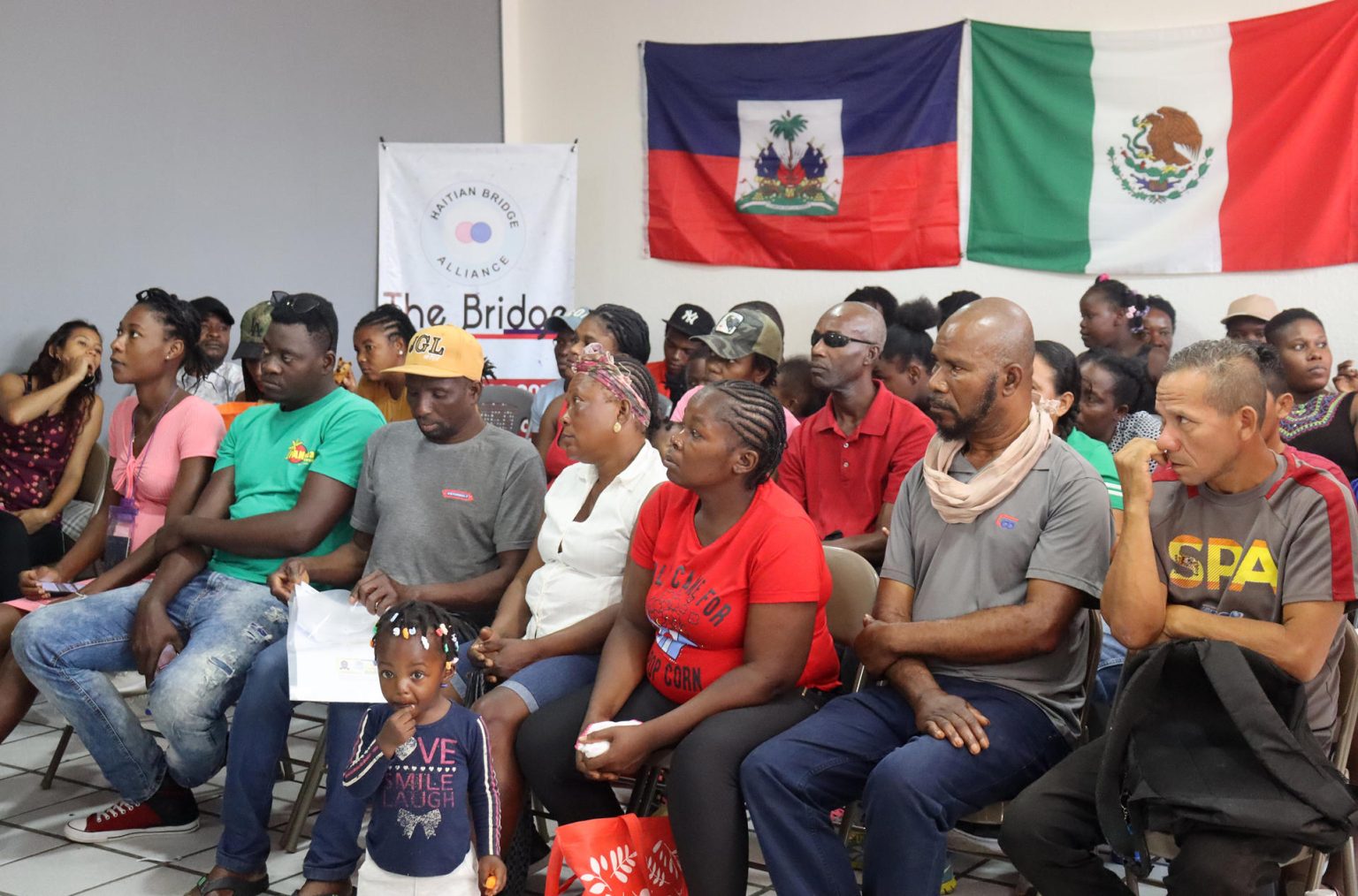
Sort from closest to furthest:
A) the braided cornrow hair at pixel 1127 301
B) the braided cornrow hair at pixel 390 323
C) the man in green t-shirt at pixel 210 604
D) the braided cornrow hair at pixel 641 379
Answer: the braided cornrow hair at pixel 641 379 → the man in green t-shirt at pixel 210 604 → the braided cornrow hair at pixel 390 323 → the braided cornrow hair at pixel 1127 301

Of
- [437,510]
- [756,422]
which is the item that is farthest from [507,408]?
[756,422]

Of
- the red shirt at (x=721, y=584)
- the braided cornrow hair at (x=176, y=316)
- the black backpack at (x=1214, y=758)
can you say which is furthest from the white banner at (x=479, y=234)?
the black backpack at (x=1214, y=758)

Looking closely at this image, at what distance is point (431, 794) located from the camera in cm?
268

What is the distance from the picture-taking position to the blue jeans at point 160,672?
3.43 m

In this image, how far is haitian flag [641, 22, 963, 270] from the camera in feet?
22.2

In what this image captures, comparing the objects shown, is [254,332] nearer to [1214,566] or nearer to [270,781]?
[270,781]

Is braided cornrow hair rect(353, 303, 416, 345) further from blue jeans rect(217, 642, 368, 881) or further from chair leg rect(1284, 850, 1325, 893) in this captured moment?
chair leg rect(1284, 850, 1325, 893)

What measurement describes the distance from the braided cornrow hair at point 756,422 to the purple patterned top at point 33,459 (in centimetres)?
351

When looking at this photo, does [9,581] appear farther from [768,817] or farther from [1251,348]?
[1251,348]

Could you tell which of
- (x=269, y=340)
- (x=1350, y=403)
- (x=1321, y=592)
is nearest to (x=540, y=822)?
(x=269, y=340)

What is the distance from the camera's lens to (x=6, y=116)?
Answer: 221 inches

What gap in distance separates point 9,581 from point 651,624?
2917mm

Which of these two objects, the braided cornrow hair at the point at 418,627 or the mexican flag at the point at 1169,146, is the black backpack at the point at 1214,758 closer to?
the braided cornrow hair at the point at 418,627

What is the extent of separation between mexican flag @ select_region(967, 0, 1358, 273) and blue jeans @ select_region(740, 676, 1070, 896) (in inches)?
159
